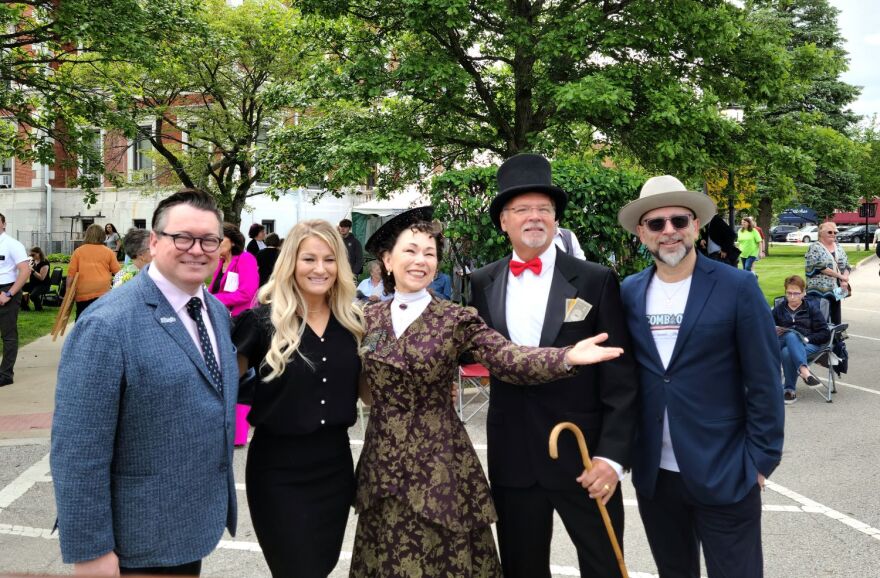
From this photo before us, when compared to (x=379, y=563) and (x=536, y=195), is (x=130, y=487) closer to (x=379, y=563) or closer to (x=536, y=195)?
(x=379, y=563)

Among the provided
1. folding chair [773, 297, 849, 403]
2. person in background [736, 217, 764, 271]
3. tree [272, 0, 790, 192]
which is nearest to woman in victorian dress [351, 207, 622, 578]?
folding chair [773, 297, 849, 403]

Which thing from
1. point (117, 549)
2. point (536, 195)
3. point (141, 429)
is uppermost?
point (536, 195)

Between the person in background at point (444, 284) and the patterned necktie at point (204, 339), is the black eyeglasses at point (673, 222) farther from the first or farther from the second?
the person in background at point (444, 284)

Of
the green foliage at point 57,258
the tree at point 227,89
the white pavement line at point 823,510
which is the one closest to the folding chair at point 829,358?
the white pavement line at point 823,510

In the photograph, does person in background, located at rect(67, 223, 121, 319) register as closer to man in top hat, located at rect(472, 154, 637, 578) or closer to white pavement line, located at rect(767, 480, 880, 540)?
man in top hat, located at rect(472, 154, 637, 578)

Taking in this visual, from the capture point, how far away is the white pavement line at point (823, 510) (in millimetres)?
4633

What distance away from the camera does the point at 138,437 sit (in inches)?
91.2

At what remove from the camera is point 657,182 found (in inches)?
123

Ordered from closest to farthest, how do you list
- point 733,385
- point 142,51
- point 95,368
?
point 95,368, point 733,385, point 142,51

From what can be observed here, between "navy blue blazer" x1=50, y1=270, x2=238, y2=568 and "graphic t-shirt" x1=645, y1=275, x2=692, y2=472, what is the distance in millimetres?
1731

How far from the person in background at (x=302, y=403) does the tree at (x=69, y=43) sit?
9859 millimetres

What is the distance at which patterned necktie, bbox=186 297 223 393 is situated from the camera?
2.54 meters

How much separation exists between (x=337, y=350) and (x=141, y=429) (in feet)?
3.06

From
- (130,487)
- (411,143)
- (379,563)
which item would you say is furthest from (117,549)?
(411,143)
